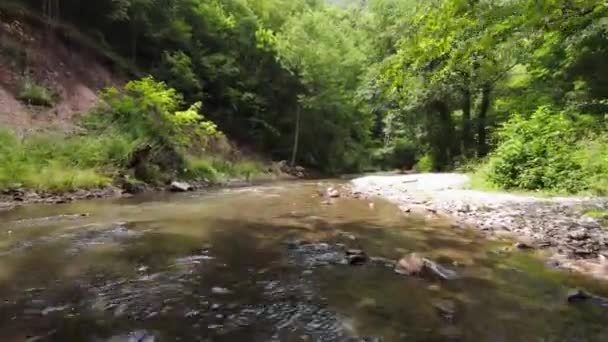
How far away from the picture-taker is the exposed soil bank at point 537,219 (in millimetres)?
5023

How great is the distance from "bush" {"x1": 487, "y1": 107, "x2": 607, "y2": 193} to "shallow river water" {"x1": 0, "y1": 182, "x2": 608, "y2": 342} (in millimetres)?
5139

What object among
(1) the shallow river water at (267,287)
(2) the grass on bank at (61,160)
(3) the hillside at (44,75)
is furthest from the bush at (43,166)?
(1) the shallow river water at (267,287)

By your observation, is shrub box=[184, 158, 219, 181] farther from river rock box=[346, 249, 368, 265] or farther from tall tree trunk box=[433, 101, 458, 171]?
tall tree trunk box=[433, 101, 458, 171]

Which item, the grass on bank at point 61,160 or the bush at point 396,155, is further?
the bush at point 396,155

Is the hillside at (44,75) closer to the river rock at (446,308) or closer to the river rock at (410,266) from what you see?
the river rock at (410,266)

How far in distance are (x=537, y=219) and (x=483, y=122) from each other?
17.6 meters

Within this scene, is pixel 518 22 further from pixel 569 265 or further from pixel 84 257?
pixel 84 257

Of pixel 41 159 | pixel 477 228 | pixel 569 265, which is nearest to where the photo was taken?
pixel 569 265

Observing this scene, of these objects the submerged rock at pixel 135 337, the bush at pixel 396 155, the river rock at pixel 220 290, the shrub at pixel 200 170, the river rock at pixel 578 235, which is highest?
the bush at pixel 396 155

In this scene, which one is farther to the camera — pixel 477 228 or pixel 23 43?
pixel 23 43

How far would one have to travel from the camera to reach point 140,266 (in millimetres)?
4492

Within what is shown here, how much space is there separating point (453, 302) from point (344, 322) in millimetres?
1039

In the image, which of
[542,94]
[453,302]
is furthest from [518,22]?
[542,94]

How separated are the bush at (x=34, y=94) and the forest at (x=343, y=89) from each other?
87 mm
